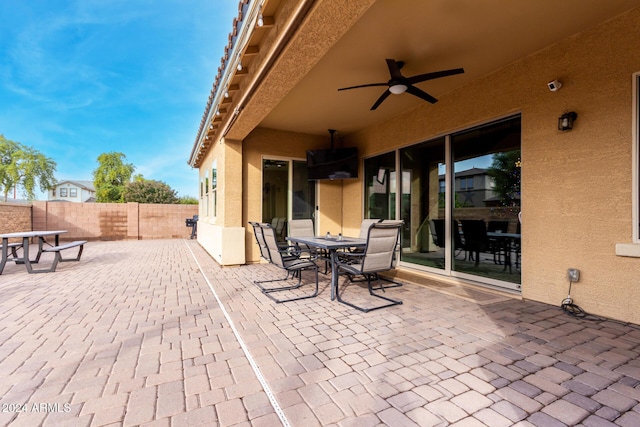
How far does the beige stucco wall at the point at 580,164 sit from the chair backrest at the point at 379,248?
1.65m

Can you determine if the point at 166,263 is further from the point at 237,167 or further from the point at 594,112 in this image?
the point at 594,112

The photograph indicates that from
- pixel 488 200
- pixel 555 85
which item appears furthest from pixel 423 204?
pixel 555 85

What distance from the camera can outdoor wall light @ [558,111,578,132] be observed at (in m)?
3.15

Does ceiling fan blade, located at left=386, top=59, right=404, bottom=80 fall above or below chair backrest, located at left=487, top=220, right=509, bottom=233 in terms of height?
above

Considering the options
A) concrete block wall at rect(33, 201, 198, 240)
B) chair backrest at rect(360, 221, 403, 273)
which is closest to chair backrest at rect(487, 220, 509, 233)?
chair backrest at rect(360, 221, 403, 273)

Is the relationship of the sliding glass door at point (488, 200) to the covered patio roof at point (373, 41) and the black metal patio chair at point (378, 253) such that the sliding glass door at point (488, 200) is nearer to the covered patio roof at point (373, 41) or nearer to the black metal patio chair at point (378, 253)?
the covered patio roof at point (373, 41)

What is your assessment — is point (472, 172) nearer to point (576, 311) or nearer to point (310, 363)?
point (576, 311)

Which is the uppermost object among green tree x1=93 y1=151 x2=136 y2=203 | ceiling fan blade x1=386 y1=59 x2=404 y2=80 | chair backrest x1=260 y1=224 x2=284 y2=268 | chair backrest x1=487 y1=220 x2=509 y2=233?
green tree x1=93 y1=151 x2=136 y2=203

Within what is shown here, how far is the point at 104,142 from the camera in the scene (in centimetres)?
3838

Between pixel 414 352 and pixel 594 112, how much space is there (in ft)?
10.0

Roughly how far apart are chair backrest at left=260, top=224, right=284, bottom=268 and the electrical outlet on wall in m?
3.23

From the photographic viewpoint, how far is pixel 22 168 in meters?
32.9

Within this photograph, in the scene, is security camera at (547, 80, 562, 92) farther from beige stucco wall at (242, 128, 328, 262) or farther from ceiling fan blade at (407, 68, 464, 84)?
beige stucco wall at (242, 128, 328, 262)

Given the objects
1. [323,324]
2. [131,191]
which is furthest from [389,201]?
[131,191]
